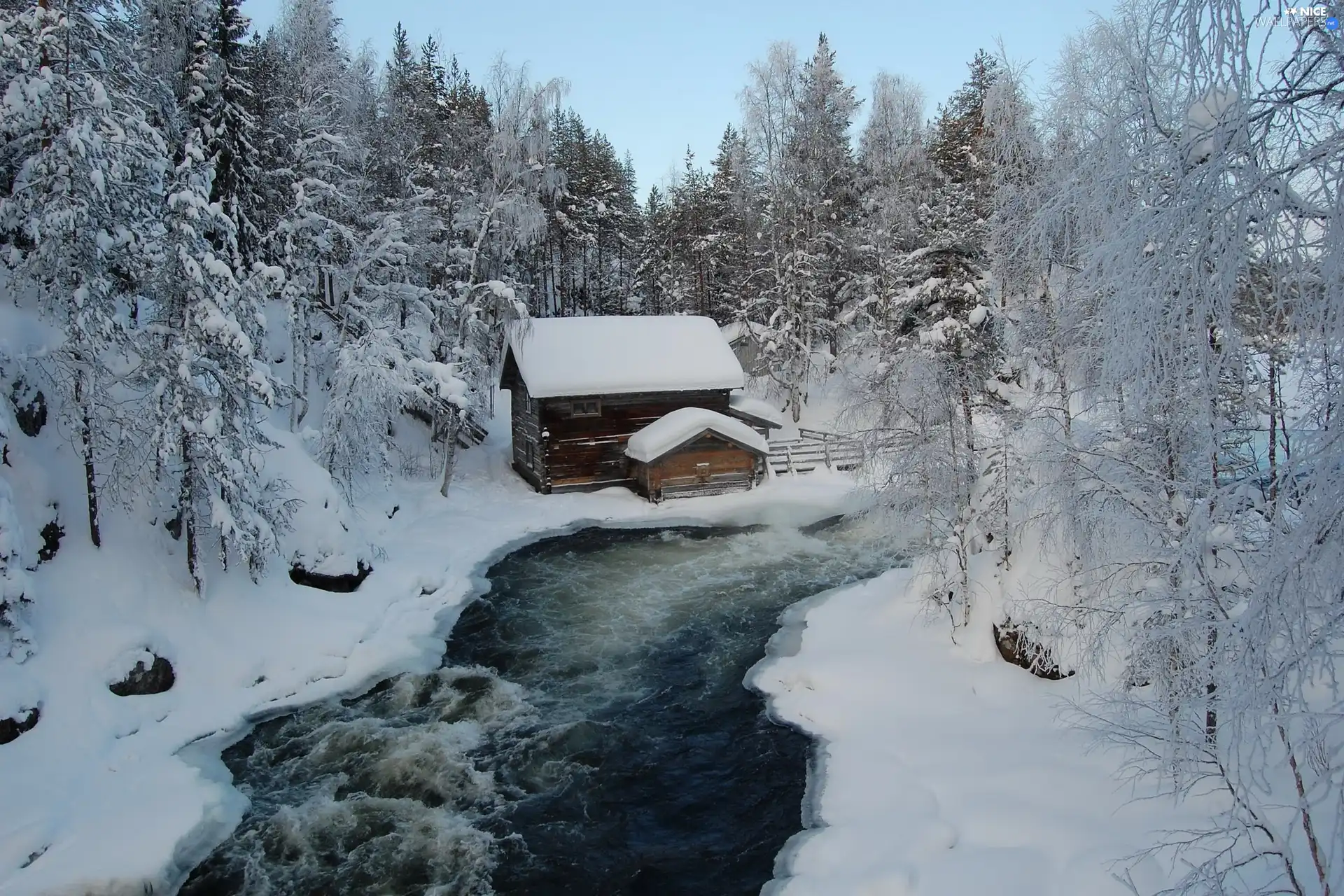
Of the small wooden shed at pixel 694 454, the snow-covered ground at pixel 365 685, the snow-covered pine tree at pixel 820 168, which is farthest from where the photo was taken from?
the snow-covered pine tree at pixel 820 168

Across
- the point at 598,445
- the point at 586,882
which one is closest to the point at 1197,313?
the point at 586,882

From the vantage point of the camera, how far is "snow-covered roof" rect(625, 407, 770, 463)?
2392 centimetres

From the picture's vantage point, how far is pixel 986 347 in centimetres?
Answer: 1278

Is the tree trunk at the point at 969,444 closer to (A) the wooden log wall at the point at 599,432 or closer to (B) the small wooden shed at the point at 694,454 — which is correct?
(B) the small wooden shed at the point at 694,454

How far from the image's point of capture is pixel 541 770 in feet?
32.1

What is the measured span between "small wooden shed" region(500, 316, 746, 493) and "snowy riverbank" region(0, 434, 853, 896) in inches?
290

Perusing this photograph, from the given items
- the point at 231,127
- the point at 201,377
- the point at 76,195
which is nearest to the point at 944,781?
the point at 201,377

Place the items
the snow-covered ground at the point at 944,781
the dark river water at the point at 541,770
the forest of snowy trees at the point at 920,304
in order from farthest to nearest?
the dark river water at the point at 541,770
the snow-covered ground at the point at 944,781
the forest of snowy trees at the point at 920,304

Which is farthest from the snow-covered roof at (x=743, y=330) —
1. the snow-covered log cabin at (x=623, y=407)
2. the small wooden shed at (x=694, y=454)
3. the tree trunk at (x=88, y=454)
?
the tree trunk at (x=88, y=454)

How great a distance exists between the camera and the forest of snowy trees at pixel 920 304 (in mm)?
3227

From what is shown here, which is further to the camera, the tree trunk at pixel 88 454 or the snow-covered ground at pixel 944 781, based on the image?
the tree trunk at pixel 88 454

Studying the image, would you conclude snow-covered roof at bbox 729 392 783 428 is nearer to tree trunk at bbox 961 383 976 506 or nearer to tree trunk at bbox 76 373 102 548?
tree trunk at bbox 961 383 976 506

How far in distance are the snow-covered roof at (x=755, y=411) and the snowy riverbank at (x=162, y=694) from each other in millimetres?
13091

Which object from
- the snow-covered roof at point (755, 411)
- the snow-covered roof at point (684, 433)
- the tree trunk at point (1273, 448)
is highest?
the snow-covered roof at point (755, 411)
